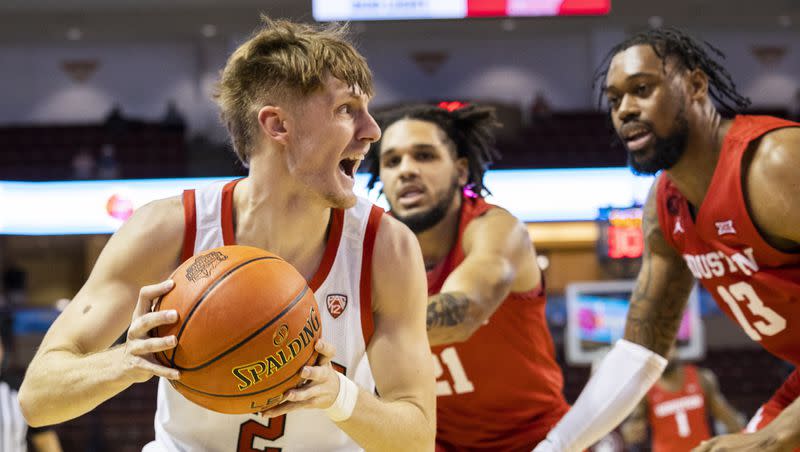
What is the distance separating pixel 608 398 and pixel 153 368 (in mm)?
1878

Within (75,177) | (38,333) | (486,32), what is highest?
(486,32)

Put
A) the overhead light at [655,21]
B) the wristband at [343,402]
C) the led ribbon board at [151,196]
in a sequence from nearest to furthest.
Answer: the wristband at [343,402] < the led ribbon board at [151,196] < the overhead light at [655,21]

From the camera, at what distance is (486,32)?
17.7m

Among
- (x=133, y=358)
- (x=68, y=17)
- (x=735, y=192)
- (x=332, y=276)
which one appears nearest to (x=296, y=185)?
(x=332, y=276)

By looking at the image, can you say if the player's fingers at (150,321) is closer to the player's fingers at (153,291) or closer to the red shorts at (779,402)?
the player's fingers at (153,291)

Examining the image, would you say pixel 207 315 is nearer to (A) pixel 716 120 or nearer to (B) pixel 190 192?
(B) pixel 190 192

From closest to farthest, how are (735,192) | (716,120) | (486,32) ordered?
(735,192), (716,120), (486,32)

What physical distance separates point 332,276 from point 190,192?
1.50ft

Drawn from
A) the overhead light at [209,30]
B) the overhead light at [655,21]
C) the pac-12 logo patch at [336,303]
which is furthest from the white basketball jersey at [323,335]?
the overhead light at [209,30]

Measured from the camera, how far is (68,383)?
2219 millimetres

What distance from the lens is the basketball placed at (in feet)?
6.48

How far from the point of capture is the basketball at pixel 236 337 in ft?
6.48

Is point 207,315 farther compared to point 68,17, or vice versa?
point 68,17

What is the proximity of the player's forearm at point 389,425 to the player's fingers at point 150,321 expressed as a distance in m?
0.50
